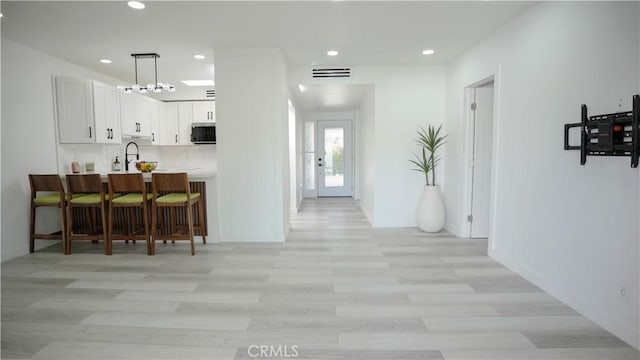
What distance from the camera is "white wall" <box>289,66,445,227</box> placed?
5.36 meters

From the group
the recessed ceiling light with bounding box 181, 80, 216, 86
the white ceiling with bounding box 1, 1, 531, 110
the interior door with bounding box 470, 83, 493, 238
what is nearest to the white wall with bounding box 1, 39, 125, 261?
the white ceiling with bounding box 1, 1, 531, 110

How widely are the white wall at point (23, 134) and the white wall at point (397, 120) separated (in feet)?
10.9

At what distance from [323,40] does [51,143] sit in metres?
3.83

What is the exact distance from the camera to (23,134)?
4.12 m

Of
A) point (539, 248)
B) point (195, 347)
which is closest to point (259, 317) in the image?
point (195, 347)

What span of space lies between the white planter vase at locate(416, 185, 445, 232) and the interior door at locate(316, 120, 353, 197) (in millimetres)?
4464

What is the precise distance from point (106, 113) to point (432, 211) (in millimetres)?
5078

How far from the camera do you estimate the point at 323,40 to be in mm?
4090

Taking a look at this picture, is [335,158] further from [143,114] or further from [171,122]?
[143,114]

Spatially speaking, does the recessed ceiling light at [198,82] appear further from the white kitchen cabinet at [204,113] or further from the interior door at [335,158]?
the interior door at [335,158]

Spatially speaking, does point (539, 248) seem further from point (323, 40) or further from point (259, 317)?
point (323, 40)

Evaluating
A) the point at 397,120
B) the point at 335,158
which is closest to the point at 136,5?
the point at 397,120

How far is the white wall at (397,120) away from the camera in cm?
536

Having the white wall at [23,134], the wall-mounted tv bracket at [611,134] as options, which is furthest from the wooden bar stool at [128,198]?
the wall-mounted tv bracket at [611,134]
